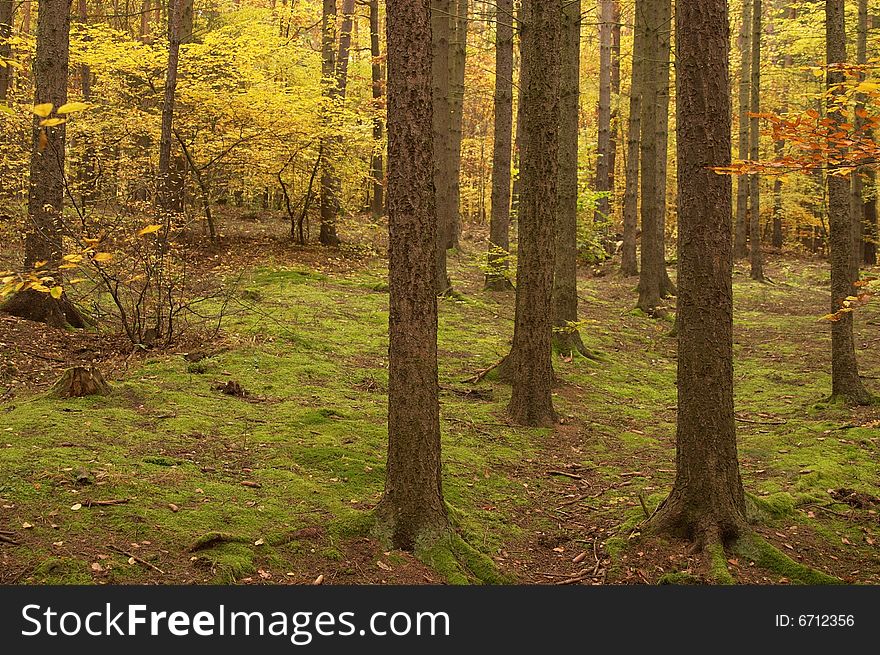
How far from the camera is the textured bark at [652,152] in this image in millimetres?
15492

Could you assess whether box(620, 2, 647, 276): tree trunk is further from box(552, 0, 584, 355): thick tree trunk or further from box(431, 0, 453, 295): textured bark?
box(552, 0, 584, 355): thick tree trunk

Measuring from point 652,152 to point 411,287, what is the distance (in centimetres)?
1212

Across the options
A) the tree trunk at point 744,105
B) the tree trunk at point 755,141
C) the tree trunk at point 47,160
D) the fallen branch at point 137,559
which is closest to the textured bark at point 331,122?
the tree trunk at point 47,160

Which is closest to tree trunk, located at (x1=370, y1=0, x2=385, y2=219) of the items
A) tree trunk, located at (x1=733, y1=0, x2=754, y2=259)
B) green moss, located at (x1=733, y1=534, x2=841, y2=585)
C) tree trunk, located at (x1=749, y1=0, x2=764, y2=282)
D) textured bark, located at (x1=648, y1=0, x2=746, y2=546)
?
tree trunk, located at (x1=749, y1=0, x2=764, y2=282)

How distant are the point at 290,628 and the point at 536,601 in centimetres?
149

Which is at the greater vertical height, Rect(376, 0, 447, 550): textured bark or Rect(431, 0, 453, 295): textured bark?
Rect(431, 0, 453, 295): textured bark

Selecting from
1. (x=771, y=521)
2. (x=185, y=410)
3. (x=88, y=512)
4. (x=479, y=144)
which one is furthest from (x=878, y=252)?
(x=88, y=512)

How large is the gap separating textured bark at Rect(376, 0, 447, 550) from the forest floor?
41cm

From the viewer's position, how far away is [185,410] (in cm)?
736

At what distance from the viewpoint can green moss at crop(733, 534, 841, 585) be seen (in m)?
4.96

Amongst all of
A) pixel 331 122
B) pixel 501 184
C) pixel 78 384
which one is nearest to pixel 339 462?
pixel 78 384

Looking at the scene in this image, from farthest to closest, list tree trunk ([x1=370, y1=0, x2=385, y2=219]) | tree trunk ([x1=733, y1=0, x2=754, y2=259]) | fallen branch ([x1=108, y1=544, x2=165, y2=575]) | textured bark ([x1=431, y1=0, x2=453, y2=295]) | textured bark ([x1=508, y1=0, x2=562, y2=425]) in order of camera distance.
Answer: tree trunk ([x1=733, y1=0, x2=754, y2=259]) < tree trunk ([x1=370, y1=0, x2=385, y2=219]) < textured bark ([x1=431, y1=0, x2=453, y2=295]) < textured bark ([x1=508, y1=0, x2=562, y2=425]) < fallen branch ([x1=108, y1=544, x2=165, y2=575])

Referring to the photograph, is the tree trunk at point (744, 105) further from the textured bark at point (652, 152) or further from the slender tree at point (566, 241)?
the slender tree at point (566, 241)

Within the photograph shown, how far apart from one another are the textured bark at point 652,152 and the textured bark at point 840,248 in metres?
6.61
